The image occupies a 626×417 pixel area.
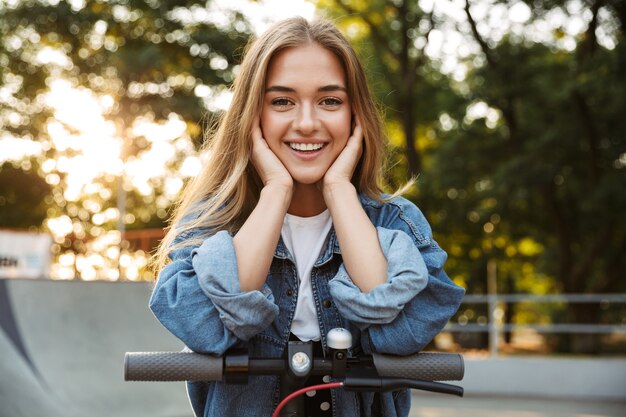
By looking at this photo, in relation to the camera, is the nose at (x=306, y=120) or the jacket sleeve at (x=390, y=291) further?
the nose at (x=306, y=120)

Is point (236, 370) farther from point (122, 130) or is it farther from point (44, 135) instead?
point (44, 135)

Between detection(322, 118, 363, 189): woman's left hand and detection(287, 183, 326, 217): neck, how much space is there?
0.40 feet

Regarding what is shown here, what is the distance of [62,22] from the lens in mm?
19219

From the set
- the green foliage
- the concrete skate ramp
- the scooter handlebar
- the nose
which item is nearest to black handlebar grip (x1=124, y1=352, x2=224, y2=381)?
the scooter handlebar

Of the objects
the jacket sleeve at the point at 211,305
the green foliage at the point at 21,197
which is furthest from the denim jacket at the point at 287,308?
the green foliage at the point at 21,197

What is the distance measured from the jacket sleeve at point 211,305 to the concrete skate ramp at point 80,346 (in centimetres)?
464

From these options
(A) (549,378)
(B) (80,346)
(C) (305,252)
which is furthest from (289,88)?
(A) (549,378)

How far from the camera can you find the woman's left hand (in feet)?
6.30

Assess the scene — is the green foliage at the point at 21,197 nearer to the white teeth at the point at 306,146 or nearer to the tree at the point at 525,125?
the tree at the point at 525,125

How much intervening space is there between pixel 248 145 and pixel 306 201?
0.75ft

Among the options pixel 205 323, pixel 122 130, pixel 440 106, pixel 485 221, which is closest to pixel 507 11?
pixel 440 106

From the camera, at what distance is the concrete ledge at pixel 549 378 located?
10.7 m

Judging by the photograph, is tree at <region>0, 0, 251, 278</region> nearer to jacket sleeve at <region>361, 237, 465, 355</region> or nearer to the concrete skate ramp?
the concrete skate ramp

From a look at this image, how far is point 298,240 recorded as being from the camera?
2023 mm
